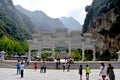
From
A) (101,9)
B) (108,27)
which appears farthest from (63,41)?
(101,9)

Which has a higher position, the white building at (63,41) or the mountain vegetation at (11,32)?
the mountain vegetation at (11,32)

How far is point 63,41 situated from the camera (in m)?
43.6

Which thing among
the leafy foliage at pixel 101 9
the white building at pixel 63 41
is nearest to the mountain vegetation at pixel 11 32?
the leafy foliage at pixel 101 9

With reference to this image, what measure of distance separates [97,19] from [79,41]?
93.3 ft

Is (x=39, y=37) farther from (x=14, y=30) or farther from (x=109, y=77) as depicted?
(x=14, y=30)

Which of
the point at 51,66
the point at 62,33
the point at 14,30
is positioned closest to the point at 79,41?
the point at 62,33

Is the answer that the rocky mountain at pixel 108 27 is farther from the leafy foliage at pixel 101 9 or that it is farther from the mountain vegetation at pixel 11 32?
the mountain vegetation at pixel 11 32

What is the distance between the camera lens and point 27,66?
3472cm

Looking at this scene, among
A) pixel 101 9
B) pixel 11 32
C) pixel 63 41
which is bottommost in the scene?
pixel 63 41

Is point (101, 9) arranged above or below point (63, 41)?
above

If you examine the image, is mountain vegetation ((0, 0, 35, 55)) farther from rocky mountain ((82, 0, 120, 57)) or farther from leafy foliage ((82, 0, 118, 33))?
rocky mountain ((82, 0, 120, 57))

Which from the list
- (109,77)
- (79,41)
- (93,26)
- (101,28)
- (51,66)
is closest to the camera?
(109,77)

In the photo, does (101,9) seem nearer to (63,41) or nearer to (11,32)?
(63,41)

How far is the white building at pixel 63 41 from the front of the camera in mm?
43406
